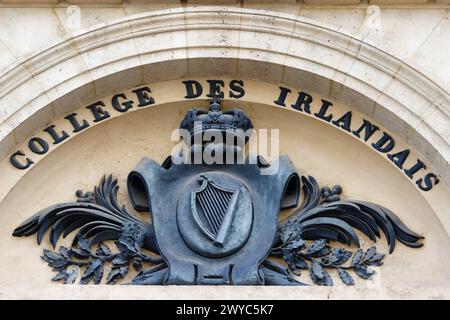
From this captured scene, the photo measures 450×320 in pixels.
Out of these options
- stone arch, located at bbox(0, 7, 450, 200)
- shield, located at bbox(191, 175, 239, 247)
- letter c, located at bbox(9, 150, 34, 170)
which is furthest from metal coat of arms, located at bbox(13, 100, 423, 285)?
stone arch, located at bbox(0, 7, 450, 200)

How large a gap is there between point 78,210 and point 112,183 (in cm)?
43

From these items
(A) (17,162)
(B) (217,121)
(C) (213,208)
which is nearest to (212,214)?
(C) (213,208)

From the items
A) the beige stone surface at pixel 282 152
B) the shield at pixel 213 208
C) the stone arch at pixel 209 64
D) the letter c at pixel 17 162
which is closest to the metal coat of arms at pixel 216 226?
the shield at pixel 213 208

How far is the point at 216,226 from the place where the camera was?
1301 centimetres

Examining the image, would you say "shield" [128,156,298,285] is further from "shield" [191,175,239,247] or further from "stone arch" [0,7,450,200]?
"stone arch" [0,7,450,200]

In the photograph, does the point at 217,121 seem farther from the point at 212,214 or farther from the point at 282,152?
the point at 212,214

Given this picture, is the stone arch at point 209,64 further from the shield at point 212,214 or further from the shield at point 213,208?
the shield at point 213,208

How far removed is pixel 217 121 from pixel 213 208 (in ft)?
2.60

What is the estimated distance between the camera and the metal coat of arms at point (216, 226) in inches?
510

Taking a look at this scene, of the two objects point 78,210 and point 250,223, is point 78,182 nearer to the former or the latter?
point 78,210

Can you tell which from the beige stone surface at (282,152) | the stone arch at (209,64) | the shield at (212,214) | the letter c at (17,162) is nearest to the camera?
the shield at (212,214)

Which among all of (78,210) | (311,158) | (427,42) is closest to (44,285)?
(78,210)

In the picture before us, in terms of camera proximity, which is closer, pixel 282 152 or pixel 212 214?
pixel 212 214
